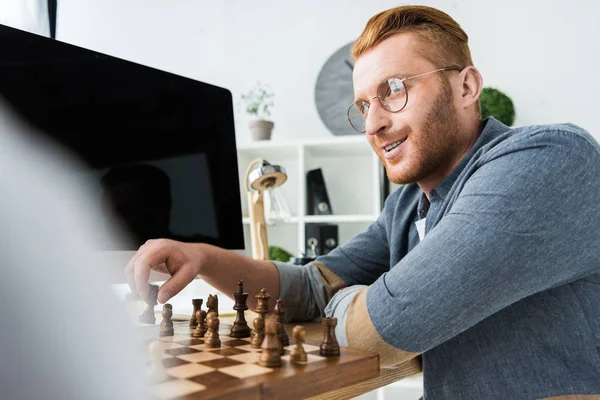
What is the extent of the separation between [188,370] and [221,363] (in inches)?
2.0

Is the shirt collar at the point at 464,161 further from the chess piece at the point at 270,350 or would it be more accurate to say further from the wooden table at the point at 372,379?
the chess piece at the point at 270,350

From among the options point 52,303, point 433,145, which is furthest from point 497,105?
point 52,303

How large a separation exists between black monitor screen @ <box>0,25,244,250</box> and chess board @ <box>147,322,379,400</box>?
397mm

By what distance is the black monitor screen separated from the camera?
85cm

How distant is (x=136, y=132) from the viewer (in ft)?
3.29

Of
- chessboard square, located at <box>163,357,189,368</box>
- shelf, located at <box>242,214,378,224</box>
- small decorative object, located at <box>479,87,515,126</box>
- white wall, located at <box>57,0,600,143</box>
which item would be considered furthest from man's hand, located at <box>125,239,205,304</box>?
white wall, located at <box>57,0,600,143</box>

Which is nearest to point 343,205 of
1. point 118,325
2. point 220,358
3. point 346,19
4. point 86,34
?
point 346,19

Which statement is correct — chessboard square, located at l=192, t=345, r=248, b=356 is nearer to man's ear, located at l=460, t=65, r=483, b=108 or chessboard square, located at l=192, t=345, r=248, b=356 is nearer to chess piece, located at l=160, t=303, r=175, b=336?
chess piece, located at l=160, t=303, r=175, b=336

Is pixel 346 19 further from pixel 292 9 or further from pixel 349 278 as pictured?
pixel 349 278

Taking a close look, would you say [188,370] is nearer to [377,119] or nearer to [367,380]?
[367,380]

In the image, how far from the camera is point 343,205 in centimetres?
281

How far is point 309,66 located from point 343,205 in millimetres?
888

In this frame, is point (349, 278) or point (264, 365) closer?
point (264, 365)

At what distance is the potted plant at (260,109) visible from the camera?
2.71m
